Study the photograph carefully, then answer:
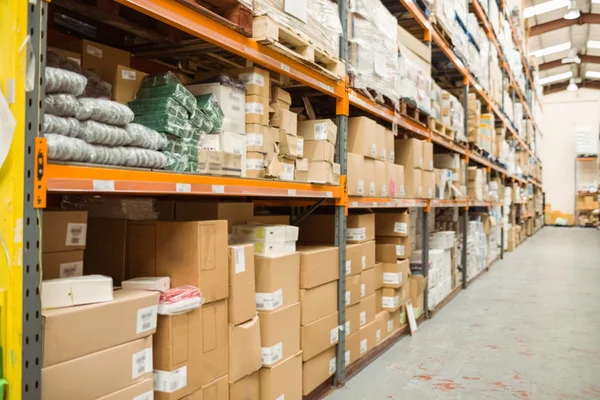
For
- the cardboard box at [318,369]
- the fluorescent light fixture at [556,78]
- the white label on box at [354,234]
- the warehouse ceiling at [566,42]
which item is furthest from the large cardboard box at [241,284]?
the fluorescent light fixture at [556,78]

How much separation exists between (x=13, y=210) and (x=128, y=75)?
981mm

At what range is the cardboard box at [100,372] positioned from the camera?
1545mm

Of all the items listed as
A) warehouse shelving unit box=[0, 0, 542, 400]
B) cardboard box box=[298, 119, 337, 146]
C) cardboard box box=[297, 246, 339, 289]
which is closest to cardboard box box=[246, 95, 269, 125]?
warehouse shelving unit box=[0, 0, 542, 400]

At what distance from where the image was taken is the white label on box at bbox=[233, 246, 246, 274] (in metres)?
2.39

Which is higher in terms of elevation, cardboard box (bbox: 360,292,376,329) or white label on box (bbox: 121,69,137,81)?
white label on box (bbox: 121,69,137,81)

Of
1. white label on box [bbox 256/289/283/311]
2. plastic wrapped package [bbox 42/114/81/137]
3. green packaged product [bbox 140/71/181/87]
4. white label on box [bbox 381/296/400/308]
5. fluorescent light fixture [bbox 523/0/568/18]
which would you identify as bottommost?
white label on box [bbox 381/296/400/308]

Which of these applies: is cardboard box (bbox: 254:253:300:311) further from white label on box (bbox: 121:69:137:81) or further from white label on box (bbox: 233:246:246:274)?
white label on box (bbox: 121:69:137:81)

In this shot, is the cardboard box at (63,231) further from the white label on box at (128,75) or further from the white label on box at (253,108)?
the white label on box at (253,108)

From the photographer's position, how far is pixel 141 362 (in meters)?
1.86

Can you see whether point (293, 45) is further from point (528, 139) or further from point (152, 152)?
point (528, 139)

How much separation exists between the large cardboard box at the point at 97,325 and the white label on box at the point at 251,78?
1.24 metres

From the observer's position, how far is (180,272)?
2.19 metres

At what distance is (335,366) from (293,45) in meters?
2.15

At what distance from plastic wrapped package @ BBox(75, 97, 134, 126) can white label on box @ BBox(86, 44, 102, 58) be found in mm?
491
